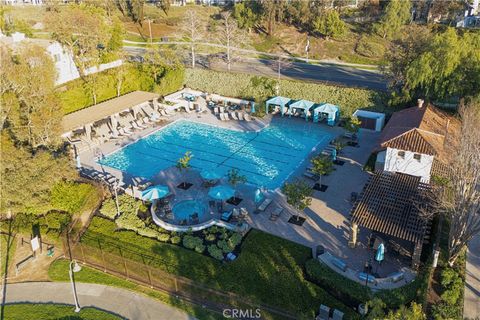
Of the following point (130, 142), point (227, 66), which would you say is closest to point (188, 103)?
point (130, 142)

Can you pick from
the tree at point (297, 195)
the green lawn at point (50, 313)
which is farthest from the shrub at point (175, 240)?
the tree at point (297, 195)

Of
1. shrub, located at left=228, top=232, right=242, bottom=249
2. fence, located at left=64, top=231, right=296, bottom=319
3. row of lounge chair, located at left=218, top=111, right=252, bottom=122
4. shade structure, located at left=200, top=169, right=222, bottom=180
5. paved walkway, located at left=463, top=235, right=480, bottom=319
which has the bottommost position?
fence, located at left=64, top=231, right=296, bottom=319

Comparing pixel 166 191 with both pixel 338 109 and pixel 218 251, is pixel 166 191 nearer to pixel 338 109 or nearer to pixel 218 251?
pixel 218 251

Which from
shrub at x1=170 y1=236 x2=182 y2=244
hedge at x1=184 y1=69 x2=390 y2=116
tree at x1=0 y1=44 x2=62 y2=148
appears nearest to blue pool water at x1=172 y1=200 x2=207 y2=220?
shrub at x1=170 y1=236 x2=182 y2=244

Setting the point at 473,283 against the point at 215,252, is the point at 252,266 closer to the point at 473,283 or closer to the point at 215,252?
the point at 215,252

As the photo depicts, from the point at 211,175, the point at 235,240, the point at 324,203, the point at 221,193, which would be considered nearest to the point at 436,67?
the point at 324,203

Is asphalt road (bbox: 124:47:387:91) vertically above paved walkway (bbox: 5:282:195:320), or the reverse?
asphalt road (bbox: 124:47:387:91)

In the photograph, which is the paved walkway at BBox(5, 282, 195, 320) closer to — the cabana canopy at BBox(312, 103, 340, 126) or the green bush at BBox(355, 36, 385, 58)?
the cabana canopy at BBox(312, 103, 340, 126)
